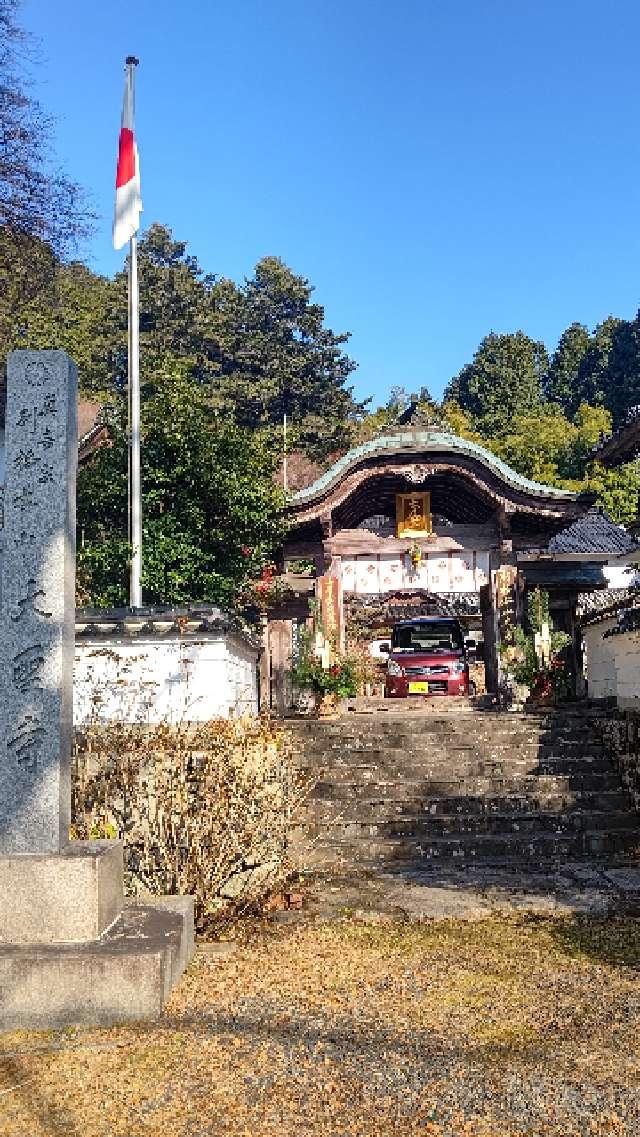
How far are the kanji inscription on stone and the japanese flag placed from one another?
12384 millimetres

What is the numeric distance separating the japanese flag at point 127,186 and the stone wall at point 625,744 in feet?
41.8

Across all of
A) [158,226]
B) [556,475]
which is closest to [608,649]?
[556,475]

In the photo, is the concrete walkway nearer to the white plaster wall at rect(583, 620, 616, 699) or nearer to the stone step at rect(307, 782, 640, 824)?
the stone step at rect(307, 782, 640, 824)

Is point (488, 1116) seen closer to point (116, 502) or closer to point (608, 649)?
point (608, 649)

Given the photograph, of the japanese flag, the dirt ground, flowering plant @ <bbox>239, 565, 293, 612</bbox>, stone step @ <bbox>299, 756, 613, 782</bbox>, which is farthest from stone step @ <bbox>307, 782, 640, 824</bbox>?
the japanese flag

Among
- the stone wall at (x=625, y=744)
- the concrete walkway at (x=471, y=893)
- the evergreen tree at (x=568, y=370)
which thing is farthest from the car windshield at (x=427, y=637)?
the evergreen tree at (x=568, y=370)

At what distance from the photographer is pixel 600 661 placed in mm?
15523

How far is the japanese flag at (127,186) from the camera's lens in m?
16.8

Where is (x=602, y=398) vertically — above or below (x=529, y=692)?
above

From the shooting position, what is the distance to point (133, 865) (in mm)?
6895

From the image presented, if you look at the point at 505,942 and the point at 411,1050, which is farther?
the point at 505,942

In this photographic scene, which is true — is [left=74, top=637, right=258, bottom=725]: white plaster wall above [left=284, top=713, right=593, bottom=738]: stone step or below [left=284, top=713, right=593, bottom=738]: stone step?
above

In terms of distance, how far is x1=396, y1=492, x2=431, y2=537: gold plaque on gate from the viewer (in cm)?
1895

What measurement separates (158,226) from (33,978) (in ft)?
219
